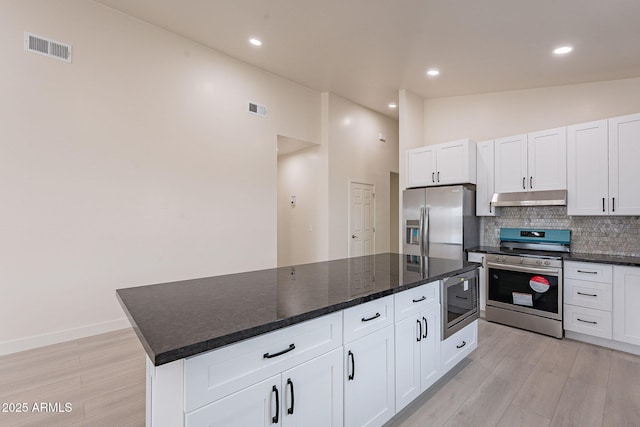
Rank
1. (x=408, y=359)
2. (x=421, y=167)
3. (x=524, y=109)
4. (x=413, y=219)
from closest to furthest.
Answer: (x=408, y=359) < (x=524, y=109) < (x=413, y=219) < (x=421, y=167)

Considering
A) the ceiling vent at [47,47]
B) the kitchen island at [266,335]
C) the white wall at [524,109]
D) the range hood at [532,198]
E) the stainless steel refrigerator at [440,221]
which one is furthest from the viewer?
the stainless steel refrigerator at [440,221]

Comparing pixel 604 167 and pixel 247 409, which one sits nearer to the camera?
pixel 247 409

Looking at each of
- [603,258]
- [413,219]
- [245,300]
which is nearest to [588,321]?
[603,258]

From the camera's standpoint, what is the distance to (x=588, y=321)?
3264 millimetres

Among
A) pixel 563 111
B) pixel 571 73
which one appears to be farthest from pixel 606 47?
pixel 563 111

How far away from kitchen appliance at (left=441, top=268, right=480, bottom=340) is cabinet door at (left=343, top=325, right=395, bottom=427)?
70 cm

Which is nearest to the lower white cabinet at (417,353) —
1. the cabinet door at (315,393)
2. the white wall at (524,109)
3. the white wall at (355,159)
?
the cabinet door at (315,393)

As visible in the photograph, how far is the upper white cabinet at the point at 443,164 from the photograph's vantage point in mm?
4336

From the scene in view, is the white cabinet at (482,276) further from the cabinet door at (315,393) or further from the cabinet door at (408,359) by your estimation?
the cabinet door at (315,393)

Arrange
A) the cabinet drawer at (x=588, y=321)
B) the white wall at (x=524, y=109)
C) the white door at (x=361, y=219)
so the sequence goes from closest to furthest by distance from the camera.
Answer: the cabinet drawer at (x=588, y=321)
the white wall at (x=524, y=109)
the white door at (x=361, y=219)

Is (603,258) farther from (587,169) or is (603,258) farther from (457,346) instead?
(457,346)

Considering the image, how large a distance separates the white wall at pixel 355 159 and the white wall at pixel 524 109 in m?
1.31

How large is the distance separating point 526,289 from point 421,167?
2178mm

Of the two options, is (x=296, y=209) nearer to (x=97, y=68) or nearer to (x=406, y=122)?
(x=406, y=122)
